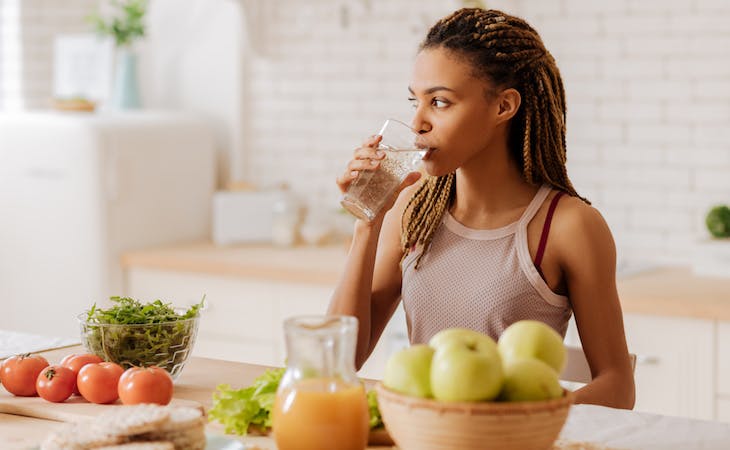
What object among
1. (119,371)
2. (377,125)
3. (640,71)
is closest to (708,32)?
(640,71)

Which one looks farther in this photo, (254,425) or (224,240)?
(224,240)

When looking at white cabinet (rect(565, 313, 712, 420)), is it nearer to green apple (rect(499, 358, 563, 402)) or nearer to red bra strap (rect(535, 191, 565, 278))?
red bra strap (rect(535, 191, 565, 278))

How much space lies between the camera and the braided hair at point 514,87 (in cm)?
222

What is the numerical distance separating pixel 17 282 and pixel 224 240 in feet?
2.65

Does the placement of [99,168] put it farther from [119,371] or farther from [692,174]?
[119,371]

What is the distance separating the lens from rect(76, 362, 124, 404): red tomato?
5.90 feet

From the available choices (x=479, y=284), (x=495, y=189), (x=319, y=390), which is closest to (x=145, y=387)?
(x=319, y=390)

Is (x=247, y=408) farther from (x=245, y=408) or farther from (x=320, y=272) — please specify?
(x=320, y=272)

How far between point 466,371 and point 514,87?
1057 millimetres

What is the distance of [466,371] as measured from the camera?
1.32 meters

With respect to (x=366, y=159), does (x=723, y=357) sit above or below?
below

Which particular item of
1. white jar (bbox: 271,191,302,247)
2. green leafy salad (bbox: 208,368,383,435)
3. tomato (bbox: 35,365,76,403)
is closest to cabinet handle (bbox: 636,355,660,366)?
white jar (bbox: 271,191,302,247)

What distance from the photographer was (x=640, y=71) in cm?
384

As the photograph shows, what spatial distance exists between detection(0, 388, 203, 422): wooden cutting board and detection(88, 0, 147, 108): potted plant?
117 inches
